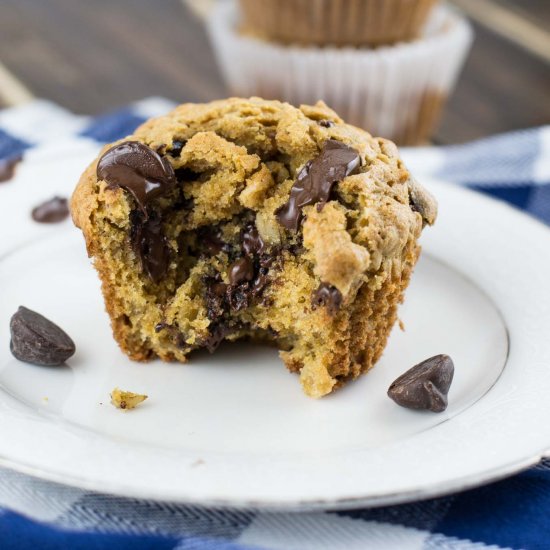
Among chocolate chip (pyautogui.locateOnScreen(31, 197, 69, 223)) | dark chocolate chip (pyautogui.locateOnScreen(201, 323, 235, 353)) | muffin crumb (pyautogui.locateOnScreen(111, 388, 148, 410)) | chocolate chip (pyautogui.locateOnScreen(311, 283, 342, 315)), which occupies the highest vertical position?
chocolate chip (pyautogui.locateOnScreen(311, 283, 342, 315))

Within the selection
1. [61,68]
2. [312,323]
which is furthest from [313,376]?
[61,68]

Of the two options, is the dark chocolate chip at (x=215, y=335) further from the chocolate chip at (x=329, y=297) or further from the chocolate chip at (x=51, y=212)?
the chocolate chip at (x=51, y=212)

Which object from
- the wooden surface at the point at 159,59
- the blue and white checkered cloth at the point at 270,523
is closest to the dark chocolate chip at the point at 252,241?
the blue and white checkered cloth at the point at 270,523

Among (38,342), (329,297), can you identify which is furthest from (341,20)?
(38,342)

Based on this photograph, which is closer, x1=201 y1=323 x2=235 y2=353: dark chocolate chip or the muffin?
x1=201 y1=323 x2=235 y2=353: dark chocolate chip

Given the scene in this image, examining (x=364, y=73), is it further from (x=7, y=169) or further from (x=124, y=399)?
(x=124, y=399)

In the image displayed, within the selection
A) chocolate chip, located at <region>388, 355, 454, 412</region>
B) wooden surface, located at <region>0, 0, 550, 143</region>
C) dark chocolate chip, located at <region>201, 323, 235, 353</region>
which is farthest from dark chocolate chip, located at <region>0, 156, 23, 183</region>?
chocolate chip, located at <region>388, 355, 454, 412</region>

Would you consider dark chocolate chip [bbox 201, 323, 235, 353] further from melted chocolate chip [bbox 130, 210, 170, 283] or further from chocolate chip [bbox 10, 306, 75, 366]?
chocolate chip [bbox 10, 306, 75, 366]
